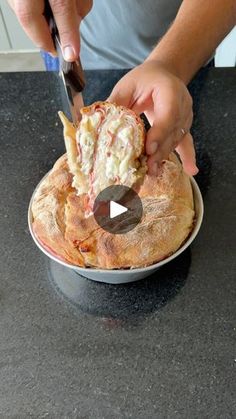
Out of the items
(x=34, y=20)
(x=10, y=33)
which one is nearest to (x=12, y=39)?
(x=10, y=33)

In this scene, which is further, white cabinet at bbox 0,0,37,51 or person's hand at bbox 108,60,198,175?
white cabinet at bbox 0,0,37,51

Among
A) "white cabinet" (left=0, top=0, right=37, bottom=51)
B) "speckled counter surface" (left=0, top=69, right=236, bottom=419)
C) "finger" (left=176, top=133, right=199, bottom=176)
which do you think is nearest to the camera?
"speckled counter surface" (left=0, top=69, right=236, bottom=419)

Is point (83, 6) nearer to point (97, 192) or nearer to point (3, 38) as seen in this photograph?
point (97, 192)

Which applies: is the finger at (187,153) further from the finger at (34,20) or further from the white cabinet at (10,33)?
the white cabinet at (10,33)

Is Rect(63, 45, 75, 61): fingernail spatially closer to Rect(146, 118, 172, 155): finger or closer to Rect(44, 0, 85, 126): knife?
Rect(44, 0, 85, 126): knife

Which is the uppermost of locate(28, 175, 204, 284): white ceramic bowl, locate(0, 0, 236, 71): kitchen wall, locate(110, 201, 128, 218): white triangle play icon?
locate(110, 201, 128, 218): white triangle play icon

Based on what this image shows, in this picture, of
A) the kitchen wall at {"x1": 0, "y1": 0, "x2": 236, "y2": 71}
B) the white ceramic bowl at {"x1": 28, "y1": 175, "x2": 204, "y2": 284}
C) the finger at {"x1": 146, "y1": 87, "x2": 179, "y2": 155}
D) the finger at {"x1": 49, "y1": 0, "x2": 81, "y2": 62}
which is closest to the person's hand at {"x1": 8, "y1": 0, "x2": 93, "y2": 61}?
the finger at {"x1": 49, "y1": 0, "x2": 81, "y2": 62}
